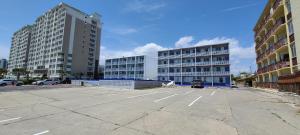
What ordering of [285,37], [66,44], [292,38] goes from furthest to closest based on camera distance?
[66,44] → [285,37] → [292,38]

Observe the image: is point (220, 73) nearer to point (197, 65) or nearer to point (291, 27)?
point (197, 65)

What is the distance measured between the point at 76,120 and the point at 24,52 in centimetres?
14034

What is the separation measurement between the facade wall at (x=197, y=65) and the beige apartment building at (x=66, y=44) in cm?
4761

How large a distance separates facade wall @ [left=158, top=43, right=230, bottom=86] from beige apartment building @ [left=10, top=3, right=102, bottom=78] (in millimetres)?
47606

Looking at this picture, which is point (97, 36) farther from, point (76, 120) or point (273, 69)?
point (76, 120)

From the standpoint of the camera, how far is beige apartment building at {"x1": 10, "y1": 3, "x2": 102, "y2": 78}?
281 feet

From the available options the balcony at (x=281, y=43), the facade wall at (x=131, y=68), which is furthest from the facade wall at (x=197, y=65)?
the balcony at (x=281, y=43)

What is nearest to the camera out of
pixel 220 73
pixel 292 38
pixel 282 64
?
pixel 292 38

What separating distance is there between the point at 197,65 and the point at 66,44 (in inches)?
2665

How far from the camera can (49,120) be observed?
673 cm

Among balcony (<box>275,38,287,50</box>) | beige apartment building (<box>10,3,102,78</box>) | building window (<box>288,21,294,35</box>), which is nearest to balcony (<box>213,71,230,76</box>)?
balcony (<box>275,38,287,50</box>)

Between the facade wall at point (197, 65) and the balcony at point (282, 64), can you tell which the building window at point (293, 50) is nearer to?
the balcony at point (282, 64)

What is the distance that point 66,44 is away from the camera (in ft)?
281

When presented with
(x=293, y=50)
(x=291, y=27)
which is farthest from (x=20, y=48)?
(x=293, y=50)
